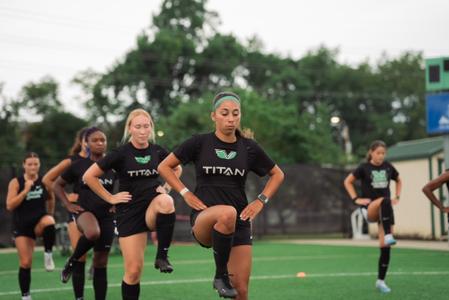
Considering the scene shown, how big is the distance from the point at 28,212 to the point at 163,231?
11.3 feet

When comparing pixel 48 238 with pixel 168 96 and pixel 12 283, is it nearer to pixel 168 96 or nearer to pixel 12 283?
pixel 12 283

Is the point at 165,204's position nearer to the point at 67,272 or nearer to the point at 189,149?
the point at 189,149

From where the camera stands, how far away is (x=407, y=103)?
2854 inches

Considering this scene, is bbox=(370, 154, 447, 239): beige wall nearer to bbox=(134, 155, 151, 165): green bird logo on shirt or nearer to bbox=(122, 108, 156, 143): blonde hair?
bbox=(122, 108, 156, 143): blonde hair

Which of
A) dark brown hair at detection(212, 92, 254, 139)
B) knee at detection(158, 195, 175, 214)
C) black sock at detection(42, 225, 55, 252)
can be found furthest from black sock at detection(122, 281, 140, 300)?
black sock at detection(42, 225, 55, 252)

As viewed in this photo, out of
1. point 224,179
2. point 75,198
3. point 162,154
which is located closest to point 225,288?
point 224,179

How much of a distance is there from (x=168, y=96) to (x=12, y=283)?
50974 millimetres

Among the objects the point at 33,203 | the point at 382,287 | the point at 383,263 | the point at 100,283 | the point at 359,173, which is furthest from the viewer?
the point at 359,173

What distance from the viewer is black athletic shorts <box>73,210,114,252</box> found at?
9211 mm

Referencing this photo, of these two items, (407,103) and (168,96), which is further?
(407,103)

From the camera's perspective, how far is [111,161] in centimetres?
796

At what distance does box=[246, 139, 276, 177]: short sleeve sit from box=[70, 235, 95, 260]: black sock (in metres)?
2.80

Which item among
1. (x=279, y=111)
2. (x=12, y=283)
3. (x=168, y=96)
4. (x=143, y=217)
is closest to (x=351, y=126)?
(x=168, y=96)

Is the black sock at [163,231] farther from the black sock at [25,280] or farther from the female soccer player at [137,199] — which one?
the black sock at [25,280]
